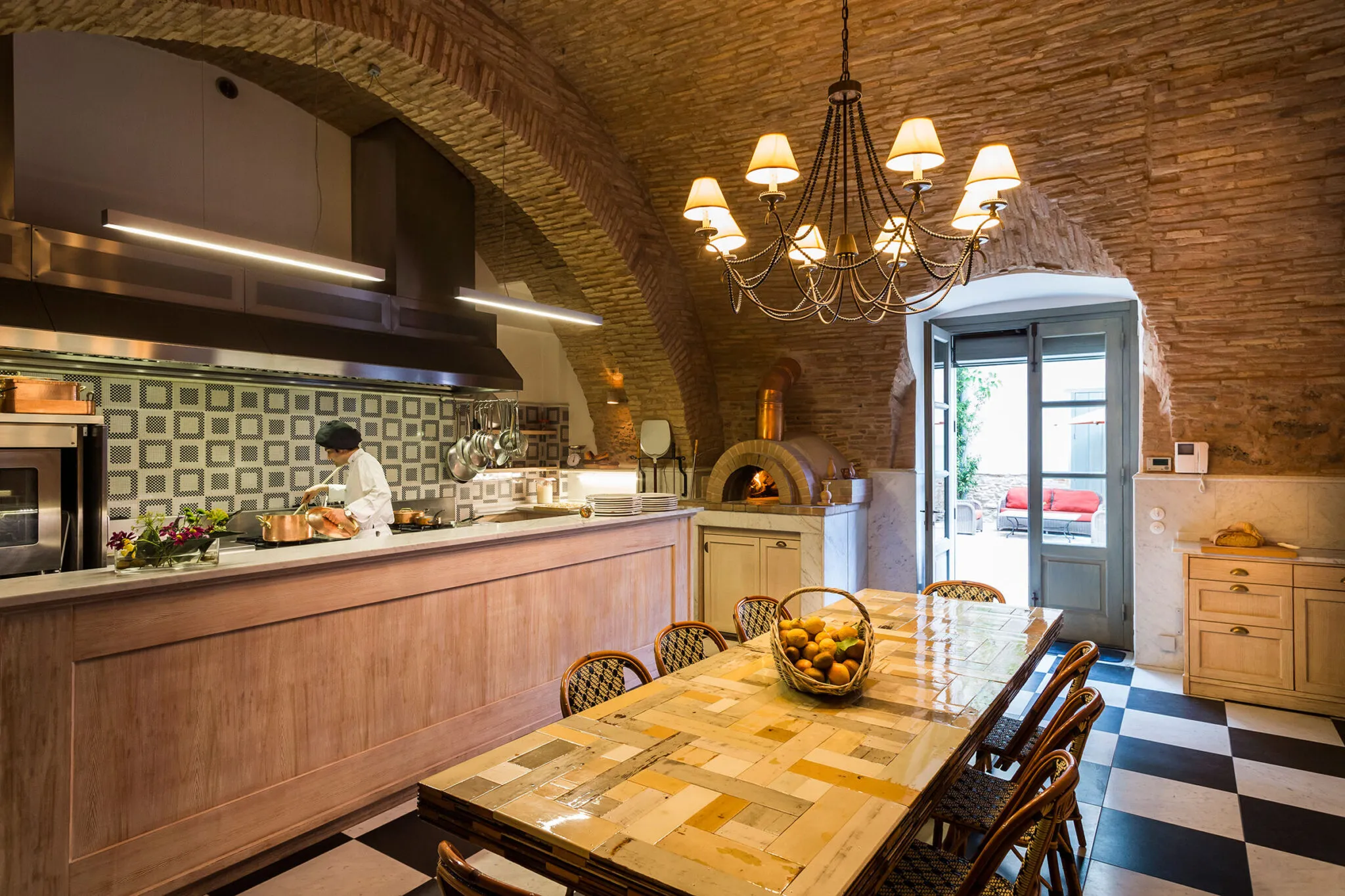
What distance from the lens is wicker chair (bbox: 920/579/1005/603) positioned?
156 inches

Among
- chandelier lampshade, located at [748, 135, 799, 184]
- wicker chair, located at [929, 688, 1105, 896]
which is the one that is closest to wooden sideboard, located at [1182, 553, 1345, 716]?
wicker chair, located at [929, 688, 1105, 896]

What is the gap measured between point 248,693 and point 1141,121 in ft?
18.0

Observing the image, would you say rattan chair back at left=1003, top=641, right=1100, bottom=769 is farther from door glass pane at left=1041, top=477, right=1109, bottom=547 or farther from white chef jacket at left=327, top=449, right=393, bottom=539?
door glass pane at left=1041, top=477, right=1109, bottom=547

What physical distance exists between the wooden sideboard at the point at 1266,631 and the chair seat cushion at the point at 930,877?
148 inches

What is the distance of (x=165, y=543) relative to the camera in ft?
8.25

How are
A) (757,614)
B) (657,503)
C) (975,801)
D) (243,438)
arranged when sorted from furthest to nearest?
(243,438), (657,503), (757,614), (975,801)

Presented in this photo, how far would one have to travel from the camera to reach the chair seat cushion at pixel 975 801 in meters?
2.24

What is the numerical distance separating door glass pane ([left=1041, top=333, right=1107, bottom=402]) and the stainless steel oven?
6.86m

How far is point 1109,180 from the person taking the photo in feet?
15.4

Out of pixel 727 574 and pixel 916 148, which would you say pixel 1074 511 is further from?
pixel 916 148

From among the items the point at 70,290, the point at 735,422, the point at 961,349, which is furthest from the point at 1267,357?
the point at 70,290

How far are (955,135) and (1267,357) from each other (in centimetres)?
253

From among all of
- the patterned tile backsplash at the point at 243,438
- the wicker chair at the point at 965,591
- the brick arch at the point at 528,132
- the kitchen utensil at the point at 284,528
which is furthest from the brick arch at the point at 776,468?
the kitchen utensil at the point at 284,528

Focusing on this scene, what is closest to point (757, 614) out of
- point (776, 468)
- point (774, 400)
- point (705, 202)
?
point (705, 202)
